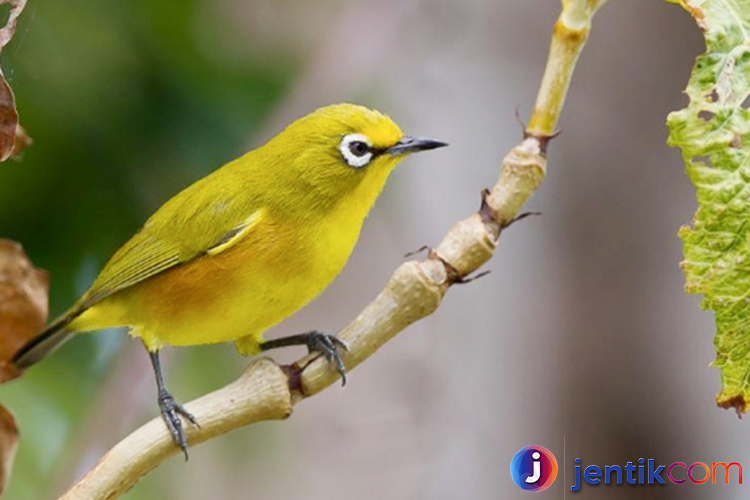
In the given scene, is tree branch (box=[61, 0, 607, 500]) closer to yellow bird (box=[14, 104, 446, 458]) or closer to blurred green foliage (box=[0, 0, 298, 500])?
yellow bird (box=[14, 104, 446, 458])

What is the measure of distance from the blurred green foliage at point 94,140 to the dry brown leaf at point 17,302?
0.40 metres

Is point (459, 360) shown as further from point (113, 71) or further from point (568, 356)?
point (113, 71)

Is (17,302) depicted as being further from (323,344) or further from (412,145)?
(412,145)

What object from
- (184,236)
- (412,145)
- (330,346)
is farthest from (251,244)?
(330,346)

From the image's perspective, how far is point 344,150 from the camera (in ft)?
5.75

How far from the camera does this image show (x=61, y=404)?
208 centimetres

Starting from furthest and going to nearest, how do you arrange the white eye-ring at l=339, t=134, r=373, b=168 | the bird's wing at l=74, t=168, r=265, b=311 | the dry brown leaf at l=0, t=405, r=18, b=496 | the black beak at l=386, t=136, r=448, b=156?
the bird's wing at l=74, t=168, r=265, b=311, the white eye-ring at l=339, t=134, r=373, b=168, the black beak at l=386, t=136, r=448, b=156, the dry brown leaf at l=0, t=405, r=18, b=496

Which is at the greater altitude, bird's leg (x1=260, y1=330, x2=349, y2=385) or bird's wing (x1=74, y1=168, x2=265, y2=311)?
bird's wing (x1=74, y1=168, x2=265, y2=311)

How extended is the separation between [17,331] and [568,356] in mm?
1926

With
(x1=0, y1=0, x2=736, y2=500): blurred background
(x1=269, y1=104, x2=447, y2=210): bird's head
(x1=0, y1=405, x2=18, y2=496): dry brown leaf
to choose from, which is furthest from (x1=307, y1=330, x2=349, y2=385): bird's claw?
(x1=0, y1=0, x2=736, y2=500): blurred background

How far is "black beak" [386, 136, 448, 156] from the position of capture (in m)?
1.59

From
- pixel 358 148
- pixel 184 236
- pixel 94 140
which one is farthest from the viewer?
pixel 94 140

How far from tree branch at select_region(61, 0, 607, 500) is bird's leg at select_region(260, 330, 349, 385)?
2 cm

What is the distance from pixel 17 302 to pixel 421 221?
5.27 ft
